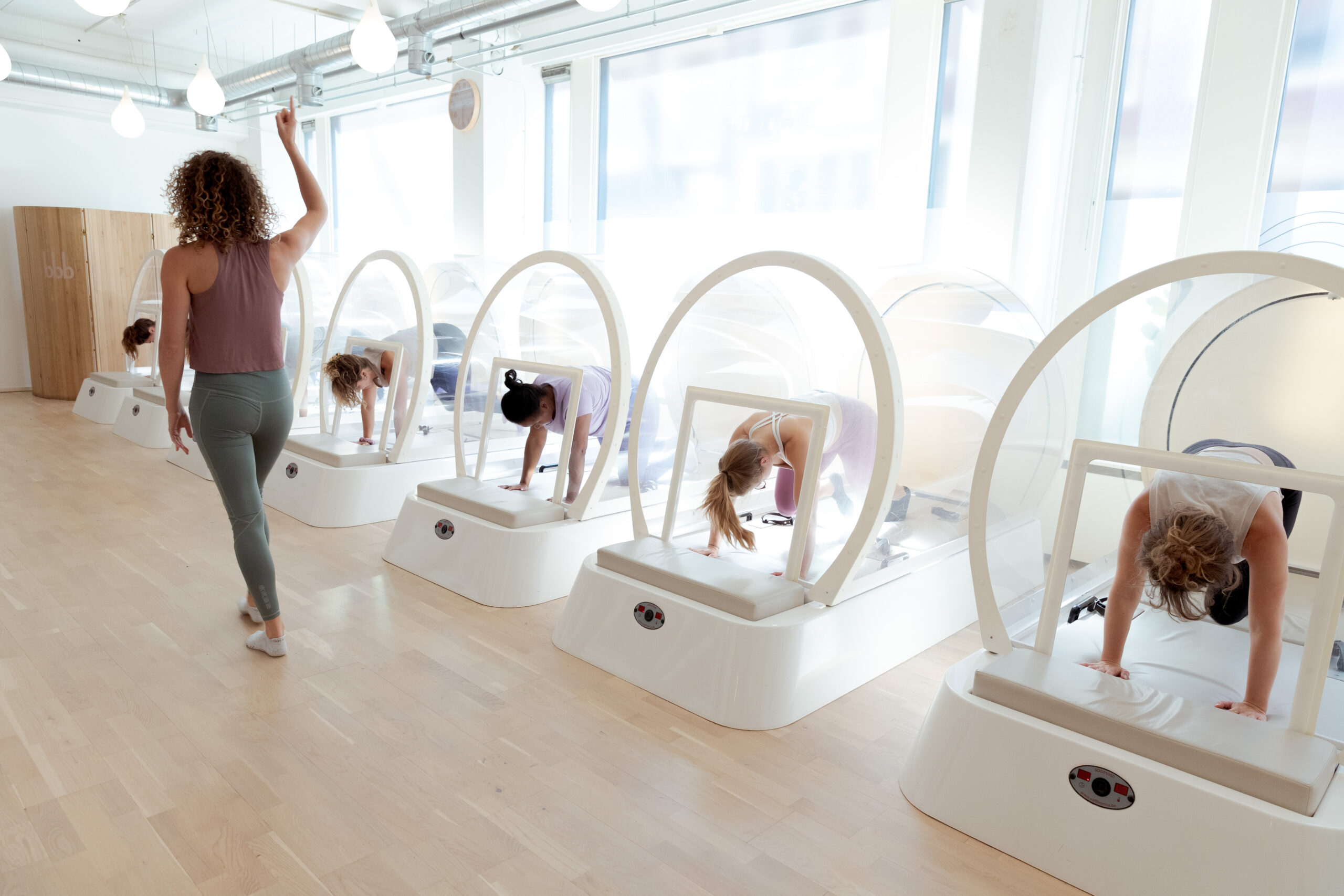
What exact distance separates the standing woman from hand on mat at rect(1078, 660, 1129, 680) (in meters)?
2.39

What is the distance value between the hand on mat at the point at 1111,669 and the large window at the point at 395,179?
6234 millimetres

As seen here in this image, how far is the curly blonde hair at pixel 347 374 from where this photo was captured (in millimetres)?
4332

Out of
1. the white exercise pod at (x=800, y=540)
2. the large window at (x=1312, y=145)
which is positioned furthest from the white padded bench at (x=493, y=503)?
the large window at (x=1312, y=145)

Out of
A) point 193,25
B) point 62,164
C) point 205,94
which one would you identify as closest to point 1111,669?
point 205,94

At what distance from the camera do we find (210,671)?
2.60 m

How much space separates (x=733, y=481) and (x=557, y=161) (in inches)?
197

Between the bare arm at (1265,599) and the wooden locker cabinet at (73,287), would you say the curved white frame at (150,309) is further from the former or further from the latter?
the bare arm at (1265,599)

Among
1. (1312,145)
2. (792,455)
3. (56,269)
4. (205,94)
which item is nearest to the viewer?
(792,455)

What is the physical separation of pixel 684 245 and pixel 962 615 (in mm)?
3424

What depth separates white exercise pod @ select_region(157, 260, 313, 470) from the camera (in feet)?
17.0

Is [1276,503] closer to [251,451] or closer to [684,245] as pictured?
[251,451]

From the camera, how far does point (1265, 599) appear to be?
6.16 ft

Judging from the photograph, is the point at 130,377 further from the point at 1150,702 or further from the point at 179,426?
the point at 1150,702

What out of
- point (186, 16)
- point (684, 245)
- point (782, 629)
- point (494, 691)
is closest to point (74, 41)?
point (186, 16)
